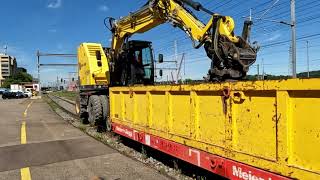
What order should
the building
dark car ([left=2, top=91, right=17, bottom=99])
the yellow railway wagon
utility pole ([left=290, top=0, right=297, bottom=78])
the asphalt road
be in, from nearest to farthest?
the yellow railway wagon
the asphalt road
utility pole ([left=290, top=0, right=297, bottom=78])
dark car ([left=2, top=91, right=17, bottom=99])
the building

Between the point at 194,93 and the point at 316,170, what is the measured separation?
8.83 feet

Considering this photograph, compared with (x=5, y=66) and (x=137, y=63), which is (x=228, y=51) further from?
(x=5, y=66)

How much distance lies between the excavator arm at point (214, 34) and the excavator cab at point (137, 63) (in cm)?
257

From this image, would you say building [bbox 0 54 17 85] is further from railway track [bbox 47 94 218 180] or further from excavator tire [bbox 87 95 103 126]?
railway track [bbox 47 94 218 180]

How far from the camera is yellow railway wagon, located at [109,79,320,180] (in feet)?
14.7

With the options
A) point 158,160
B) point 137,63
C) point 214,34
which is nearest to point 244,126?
point 214,34

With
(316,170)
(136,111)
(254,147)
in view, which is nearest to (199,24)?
(136,111)

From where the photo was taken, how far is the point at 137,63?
1445 cm

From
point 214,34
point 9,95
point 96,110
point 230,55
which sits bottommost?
point 9,95

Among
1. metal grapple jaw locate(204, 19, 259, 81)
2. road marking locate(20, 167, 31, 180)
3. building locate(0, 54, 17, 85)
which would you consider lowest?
road marking locate(20, 167, 31, 180)

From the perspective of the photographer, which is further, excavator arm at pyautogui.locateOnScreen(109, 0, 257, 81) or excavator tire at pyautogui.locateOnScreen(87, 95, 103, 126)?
excavator tire at pyautogui.locateOnScreen(87, 95, 103, 126)

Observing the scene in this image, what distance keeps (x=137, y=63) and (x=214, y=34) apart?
247 inches

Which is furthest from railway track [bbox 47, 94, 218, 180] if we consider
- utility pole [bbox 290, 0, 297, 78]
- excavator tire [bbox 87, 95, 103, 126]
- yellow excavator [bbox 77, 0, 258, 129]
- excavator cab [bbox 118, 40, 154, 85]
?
utility pole [bbox 290, 0, 297, 78]

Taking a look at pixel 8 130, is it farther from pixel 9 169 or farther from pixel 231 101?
pixel 231 101
